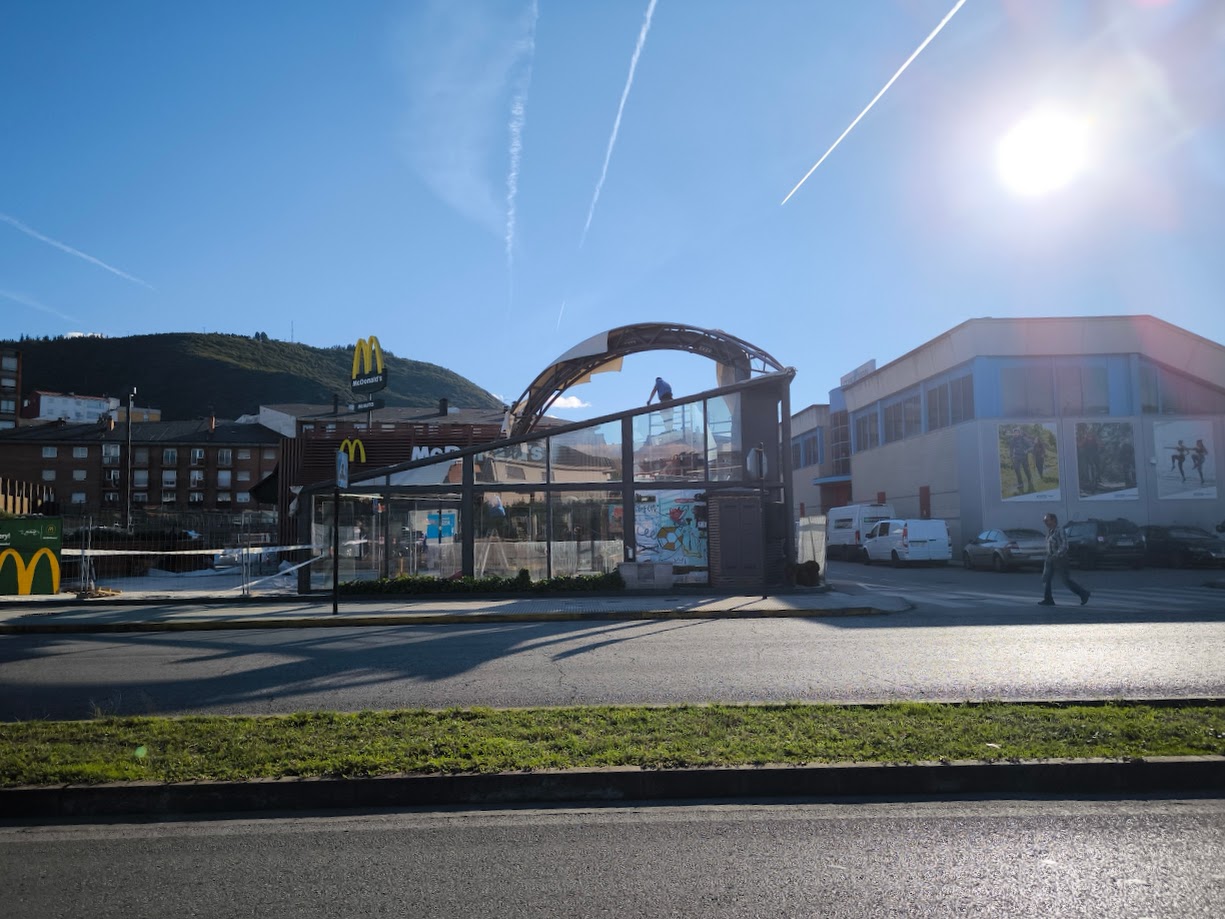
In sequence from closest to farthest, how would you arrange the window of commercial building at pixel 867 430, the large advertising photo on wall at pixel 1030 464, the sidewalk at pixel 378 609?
the sidewalk at pixel 378 609 < the large advertising photo on wall at pixel 1030 464 < the window of commercial building at pixel 867 430

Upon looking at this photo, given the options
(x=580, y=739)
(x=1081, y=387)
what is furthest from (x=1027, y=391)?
(x=580, y=739)

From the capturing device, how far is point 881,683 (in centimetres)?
907

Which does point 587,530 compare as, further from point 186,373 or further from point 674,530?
point 186,373

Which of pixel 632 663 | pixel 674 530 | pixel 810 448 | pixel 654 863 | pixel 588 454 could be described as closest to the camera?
pixel 654 863

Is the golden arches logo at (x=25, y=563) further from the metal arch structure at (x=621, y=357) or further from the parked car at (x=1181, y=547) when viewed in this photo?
the parked car at (x=1181, y=547)

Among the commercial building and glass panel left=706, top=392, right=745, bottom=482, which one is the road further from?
the commercial building

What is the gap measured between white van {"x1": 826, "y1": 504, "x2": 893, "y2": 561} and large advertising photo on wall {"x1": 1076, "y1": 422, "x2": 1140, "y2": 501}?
285 inches

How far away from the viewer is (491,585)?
20594mm

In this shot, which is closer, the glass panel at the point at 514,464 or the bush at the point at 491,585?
the bush at the point at 491,585

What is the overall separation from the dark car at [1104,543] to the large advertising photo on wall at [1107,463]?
557 centimetres

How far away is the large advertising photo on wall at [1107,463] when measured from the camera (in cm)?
3381

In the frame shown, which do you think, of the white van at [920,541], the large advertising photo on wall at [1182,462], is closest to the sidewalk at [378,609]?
the white van at [920,541]

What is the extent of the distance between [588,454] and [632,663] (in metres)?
11.6

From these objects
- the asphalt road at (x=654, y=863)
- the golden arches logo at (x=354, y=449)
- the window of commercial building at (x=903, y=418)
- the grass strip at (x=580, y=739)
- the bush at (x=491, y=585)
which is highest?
the window of commercial building at (x=903, y=418)
